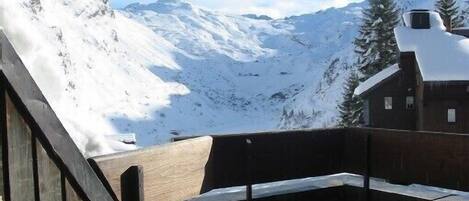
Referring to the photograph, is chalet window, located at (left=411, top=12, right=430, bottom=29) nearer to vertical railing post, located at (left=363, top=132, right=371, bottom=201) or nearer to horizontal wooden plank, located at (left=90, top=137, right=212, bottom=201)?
vertical railing post, located at (left=363, top=132, right=371, bottom=201)

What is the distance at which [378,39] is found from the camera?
141 feet

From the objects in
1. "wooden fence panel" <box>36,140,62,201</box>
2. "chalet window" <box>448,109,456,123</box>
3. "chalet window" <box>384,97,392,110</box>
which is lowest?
"chalet window" <box>448,109,456,123</box>

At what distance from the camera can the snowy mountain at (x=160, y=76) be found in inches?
2178

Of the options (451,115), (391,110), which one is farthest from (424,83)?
(391,110)

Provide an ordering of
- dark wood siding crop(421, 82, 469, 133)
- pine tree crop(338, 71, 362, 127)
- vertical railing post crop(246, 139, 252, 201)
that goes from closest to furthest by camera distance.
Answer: vertical railing post crop(246, 139, 252, 201) → dark wood siding crop(421, 82, 469, 133) → pine tree crop(338, 71, 362, 127)

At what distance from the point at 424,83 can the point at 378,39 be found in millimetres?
14485

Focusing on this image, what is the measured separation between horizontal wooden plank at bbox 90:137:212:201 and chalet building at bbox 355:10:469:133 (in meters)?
26.7

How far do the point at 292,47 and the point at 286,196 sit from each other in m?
161

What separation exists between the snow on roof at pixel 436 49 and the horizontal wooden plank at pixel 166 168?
2667 centimetres

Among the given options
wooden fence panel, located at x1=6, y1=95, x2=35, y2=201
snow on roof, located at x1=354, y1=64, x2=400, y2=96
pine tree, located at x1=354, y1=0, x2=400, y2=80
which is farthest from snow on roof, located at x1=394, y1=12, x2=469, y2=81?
wooden fence panel, located at x1=6, y1=95, x2=35, y2=201

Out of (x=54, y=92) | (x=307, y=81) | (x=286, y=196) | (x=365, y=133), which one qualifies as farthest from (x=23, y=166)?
(x=307, y=81)

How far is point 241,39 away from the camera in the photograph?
586 ft

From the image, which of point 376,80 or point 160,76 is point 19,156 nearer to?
point 376,80

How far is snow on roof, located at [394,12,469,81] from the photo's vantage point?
28844mm
